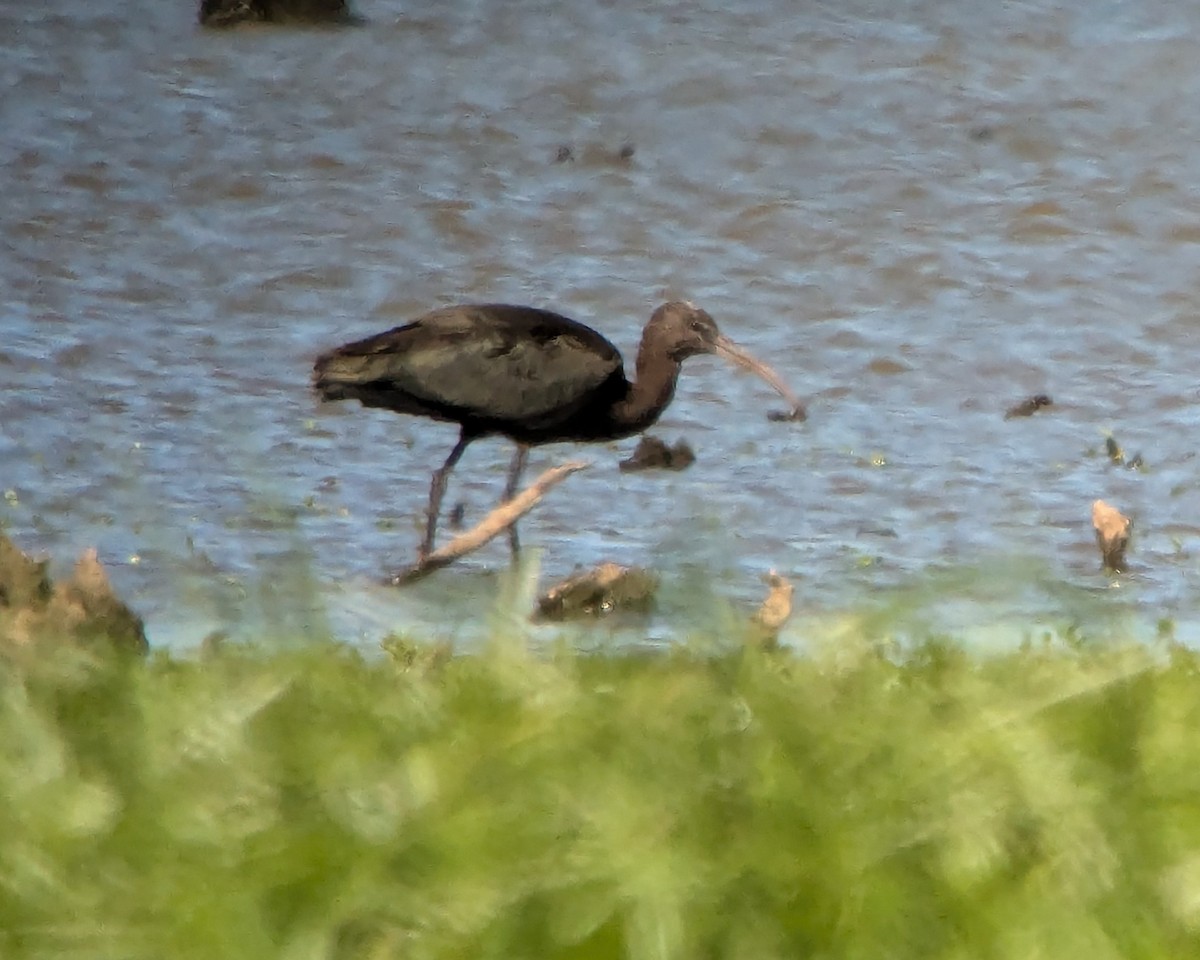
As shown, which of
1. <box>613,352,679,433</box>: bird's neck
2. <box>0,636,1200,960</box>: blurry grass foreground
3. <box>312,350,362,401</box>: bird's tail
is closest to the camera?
<box>0,636,1200,960</box>: blurry grass foreground

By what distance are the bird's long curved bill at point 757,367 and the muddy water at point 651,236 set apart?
0.08m

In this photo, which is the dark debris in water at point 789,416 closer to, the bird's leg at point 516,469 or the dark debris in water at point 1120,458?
the bird's leg at point 516,469

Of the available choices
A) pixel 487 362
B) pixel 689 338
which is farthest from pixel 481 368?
pixel 689 338

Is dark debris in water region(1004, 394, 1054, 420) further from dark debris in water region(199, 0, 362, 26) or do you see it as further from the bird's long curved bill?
dark debris in water region(199, 0, 362, 26)

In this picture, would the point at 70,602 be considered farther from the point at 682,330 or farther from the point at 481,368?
the point at 682,330

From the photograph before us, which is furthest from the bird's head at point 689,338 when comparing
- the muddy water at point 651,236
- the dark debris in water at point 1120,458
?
the dark debris in water at point 1120,458

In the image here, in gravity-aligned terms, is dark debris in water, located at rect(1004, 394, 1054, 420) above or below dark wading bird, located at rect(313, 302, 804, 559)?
below

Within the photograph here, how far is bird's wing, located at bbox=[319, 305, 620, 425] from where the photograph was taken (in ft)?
20.4

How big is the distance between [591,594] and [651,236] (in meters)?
3.11

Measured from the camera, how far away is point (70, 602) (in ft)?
10.4

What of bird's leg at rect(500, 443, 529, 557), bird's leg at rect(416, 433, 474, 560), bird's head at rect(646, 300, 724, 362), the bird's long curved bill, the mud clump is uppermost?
the mud clump

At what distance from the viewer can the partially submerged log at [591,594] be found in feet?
14.0

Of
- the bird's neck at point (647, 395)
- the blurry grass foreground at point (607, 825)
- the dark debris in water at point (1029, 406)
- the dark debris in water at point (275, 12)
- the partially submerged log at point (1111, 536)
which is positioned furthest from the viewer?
the dark debris in water at point (275, 12)

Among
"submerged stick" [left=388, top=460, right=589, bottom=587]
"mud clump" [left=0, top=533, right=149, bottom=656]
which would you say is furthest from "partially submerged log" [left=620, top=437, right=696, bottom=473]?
"submerged stick" [left=388, top=460, right=589, bottom=587]
